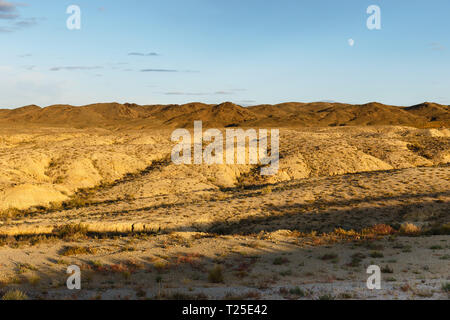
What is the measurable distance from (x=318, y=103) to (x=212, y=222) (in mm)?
174461

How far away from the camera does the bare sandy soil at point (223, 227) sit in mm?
9367

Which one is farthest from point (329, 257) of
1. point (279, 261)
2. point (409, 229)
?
point (409, 229)

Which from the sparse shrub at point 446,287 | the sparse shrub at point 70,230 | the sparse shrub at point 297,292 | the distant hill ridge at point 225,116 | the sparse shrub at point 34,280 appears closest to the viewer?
the sparse shrub at point 446,287

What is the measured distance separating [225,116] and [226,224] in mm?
114203

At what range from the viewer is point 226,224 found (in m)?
18.8

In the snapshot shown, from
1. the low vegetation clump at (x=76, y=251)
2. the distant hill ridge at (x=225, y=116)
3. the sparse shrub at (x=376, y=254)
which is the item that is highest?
the distant hill ridge at (x=225, y=116)

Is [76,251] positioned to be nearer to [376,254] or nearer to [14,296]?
[14,296]

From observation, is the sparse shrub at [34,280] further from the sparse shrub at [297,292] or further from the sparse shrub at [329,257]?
the sparse shrub at [329,257]

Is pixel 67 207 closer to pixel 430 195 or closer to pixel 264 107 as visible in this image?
pixel 430 195

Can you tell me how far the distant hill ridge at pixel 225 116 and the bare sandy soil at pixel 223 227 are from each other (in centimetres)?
6846

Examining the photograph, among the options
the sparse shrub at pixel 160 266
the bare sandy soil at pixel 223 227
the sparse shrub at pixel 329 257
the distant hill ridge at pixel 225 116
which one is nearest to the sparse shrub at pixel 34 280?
the bare sandy soil at pixel 223 227

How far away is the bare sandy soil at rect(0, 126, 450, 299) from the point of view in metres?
9.37

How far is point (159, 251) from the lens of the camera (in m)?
12.6
